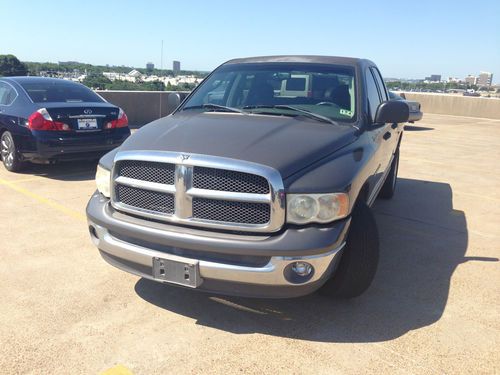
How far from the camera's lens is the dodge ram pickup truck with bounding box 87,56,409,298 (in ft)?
9.23

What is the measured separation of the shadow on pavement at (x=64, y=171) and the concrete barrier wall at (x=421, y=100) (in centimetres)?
516

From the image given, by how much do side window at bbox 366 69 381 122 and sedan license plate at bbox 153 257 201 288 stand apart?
2160 millimetres

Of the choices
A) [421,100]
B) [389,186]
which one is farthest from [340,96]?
[421,100]

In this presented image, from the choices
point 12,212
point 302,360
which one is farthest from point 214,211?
point 12,212

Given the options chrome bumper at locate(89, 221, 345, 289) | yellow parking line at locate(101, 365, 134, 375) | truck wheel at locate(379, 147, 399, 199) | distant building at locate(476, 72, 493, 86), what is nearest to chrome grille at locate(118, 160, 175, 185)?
chrome bumper at locate(89, 221, 345, 289)

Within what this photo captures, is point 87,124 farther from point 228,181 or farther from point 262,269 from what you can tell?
point 262,269

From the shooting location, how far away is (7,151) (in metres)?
7.54

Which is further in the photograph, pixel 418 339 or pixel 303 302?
pixel 303 302

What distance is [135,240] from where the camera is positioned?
3.12 m

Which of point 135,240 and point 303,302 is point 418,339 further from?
point 135,240

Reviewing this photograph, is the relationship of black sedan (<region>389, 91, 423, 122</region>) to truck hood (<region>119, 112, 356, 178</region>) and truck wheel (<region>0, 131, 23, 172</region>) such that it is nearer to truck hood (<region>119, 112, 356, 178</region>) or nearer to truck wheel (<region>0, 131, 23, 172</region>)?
truck hood (<region>119, 112, 356, 178</region>)

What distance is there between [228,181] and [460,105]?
2359cm

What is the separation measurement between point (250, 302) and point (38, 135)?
4.89m

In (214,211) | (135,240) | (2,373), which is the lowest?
(2,373)
